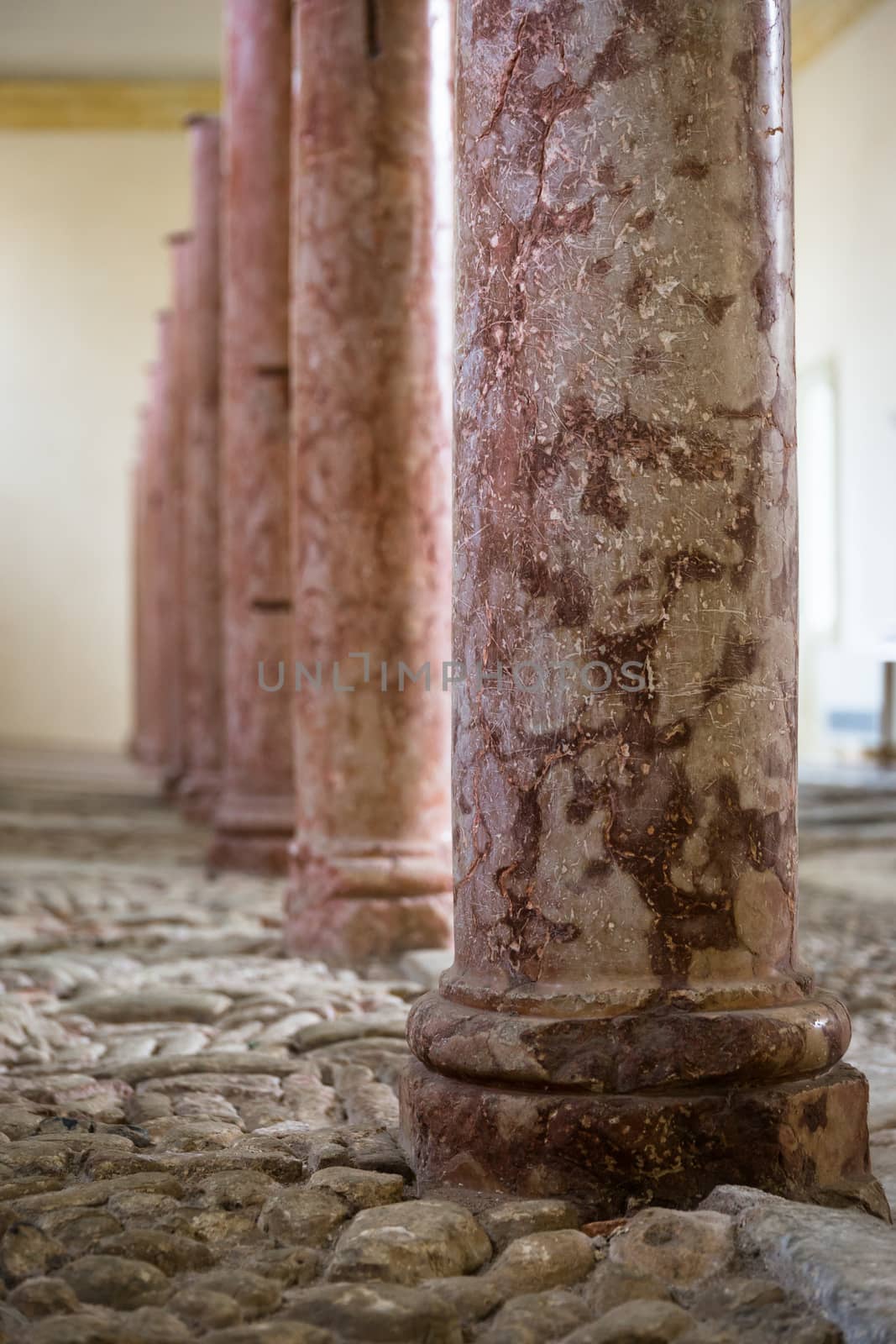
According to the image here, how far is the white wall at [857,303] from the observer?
16547mm

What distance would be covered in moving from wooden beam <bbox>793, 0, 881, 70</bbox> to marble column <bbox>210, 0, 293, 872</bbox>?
12116mm

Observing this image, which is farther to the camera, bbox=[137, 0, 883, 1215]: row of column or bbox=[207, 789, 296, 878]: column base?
bbox=[207, 789, 296, 878]: column base

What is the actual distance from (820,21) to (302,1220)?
59.5 feet

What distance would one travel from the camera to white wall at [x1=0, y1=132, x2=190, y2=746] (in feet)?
74.4

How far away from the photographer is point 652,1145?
245 centimetres

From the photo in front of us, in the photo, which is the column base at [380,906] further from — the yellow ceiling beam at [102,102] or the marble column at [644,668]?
the yellow ceiling beam at [102,102]

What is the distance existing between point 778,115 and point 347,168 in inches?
100

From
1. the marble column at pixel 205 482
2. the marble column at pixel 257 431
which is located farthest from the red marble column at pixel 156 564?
the marble column at pixel 257 431

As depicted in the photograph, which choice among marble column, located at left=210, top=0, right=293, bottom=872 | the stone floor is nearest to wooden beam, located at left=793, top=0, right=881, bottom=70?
marble column, located at left=210, top=0, right=293, bottom=872

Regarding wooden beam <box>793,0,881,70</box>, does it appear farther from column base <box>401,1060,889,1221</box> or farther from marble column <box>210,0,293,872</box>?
column base <box>401,1060,889,1221</box>

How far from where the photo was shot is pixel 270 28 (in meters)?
6.96

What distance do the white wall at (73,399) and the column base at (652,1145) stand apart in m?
20.6

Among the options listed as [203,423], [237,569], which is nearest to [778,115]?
[237,569]

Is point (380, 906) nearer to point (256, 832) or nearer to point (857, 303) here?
point (256, 832)
